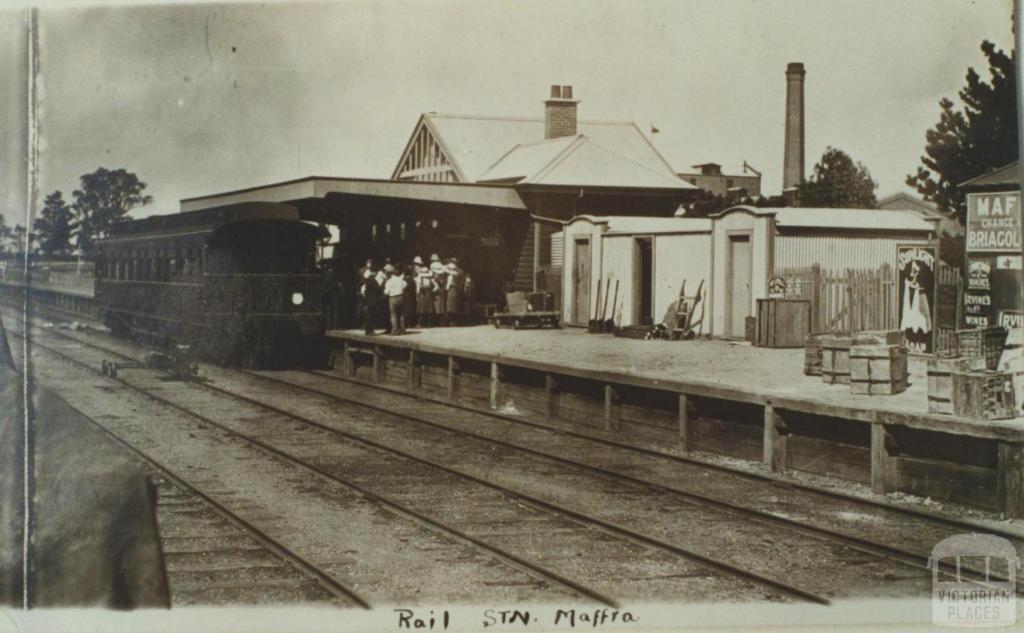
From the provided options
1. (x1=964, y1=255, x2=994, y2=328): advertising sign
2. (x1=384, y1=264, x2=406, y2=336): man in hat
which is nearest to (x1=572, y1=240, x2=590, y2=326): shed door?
(x1=384, y1=264, x2=406, y2=336): man in hat

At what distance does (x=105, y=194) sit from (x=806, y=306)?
34.7 feet

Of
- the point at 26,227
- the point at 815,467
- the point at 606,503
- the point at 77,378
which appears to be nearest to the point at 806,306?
the point at 815,467

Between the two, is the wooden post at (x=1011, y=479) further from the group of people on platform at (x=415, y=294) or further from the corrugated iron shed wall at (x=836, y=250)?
the group of people on platform at (x=415, y=294)

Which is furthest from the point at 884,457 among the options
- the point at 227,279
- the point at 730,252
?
the point at 227,279

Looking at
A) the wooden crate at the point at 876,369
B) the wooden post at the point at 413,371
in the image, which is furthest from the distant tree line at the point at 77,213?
the wooden crate at the point at 876,369

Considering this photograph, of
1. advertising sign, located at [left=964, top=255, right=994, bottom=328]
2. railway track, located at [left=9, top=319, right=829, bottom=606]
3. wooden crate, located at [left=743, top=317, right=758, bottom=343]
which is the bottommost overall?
railway track, located at [left=9, top=319, right=829, bottom=606]

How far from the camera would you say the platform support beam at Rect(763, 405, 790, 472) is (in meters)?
10.5

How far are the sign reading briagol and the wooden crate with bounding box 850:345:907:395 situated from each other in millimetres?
2177

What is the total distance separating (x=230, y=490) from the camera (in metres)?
9.60

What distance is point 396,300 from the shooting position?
68.2 feet

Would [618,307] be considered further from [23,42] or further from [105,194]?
[23,42]

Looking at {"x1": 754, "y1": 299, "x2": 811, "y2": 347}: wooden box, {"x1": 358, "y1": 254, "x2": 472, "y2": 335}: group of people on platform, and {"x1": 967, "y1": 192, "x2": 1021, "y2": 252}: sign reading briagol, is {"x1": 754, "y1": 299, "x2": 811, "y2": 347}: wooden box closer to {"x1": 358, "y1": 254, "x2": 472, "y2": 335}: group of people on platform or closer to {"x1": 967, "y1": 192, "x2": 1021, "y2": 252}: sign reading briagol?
{"x1": 358, "y1": 254, "x2": 472, "y2": 335}: group of people on platform

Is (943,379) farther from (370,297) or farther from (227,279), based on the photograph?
(370,297)

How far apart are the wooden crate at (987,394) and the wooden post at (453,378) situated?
30.3 ft
